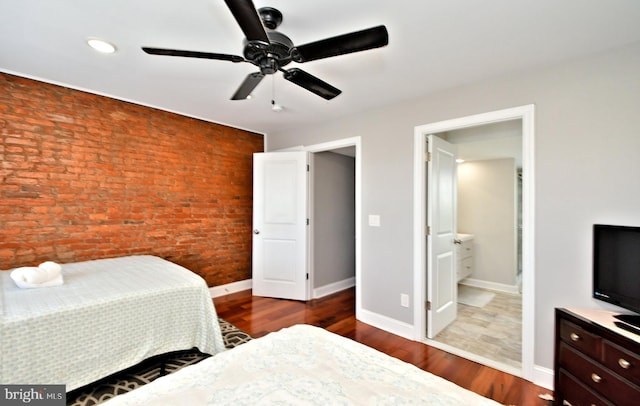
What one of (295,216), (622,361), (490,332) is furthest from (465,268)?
(622,361)

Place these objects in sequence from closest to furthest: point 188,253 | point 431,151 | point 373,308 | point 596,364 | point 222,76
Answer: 1. point 596,364
2. point 222,76
3. point 431,151
4. point 373,308
5. point 188,253

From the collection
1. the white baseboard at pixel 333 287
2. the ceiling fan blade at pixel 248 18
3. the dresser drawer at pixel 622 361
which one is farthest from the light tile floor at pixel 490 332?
the ceiling fan blade at pixel 248 18

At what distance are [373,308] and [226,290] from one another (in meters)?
2.07

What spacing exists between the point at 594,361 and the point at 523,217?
1017mm

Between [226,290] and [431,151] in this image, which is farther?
[226,290]

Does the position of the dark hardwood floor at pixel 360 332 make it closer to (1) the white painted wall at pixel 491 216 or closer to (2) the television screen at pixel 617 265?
(2) the television screen at pixel 617 265

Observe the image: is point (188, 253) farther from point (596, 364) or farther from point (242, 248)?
point (596, 364)

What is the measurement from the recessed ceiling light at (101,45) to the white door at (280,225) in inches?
82.6

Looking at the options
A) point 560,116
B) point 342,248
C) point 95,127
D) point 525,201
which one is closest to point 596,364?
point 525,201

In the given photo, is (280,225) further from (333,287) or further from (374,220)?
(374,220)

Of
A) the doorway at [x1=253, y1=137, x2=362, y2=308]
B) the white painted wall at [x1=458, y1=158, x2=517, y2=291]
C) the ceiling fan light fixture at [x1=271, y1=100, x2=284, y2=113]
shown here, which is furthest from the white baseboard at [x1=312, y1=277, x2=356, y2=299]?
the ceiling fan light fixture at [x1=271, y1=100, x2=284, y2=113]

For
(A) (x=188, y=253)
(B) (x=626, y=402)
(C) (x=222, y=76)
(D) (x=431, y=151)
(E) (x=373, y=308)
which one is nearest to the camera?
(B) (x=626, y=402)

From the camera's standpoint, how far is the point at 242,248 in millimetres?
4133

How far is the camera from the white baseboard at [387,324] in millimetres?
2815
